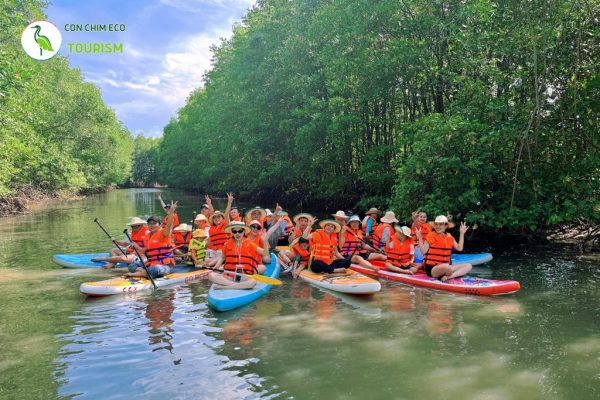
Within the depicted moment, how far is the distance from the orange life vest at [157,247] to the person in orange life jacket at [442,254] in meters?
5.59

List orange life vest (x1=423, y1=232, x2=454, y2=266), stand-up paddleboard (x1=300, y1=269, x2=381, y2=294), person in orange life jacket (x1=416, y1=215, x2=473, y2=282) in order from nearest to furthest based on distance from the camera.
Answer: stand-up paddleboard (x1=300, y1=269, x2=381, y2=294) → person in orange life jacket (x1=416, y1=215, x2=473, y2=282) → orange life vest (x1=423, y1=232, x2=454, y2=266)

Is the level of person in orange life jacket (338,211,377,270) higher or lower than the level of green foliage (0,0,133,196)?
lower

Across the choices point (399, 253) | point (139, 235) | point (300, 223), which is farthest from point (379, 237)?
point (139, 235)

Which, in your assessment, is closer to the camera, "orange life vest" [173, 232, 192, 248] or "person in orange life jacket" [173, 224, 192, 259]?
"person in orange life jacket" [173, 224, 192, 259]

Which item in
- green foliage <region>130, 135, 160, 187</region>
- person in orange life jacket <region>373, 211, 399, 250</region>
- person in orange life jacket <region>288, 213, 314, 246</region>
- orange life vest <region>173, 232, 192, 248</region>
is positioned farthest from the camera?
green foliage <region>130, 135, 160, 187</region>

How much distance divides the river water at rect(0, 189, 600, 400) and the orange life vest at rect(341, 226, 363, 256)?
1770 mm

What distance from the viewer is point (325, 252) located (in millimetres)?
10102

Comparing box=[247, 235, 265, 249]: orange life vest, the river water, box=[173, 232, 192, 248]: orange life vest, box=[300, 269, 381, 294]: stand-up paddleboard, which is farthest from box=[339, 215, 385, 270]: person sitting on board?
box=[173, 232, 192, 248]: orange life vest

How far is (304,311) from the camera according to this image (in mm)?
7793

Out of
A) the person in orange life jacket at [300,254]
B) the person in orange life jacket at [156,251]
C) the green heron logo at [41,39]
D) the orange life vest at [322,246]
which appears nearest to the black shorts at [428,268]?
the orange life vest at [322,246]

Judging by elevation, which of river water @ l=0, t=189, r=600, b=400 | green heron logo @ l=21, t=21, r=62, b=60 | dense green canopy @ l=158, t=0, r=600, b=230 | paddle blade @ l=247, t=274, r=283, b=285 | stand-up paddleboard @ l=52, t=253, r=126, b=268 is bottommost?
river water @ l=0, t=189, r=600, b=400

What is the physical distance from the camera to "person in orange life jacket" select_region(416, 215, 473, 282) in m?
9.13

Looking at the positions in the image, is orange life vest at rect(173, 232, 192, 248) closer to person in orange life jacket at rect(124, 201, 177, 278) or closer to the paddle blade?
person in orange life jacket at rect(124, 201, 177, 278)

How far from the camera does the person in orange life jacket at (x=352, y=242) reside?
1101 centimetres
